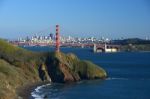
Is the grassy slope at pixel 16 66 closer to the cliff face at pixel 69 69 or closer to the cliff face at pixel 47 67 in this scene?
the cliff face at pixel 47 67

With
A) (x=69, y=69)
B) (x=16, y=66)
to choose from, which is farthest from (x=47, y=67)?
(x=16, y=66)

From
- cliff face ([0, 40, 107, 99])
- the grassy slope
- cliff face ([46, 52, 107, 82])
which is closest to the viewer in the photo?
the grassy slope

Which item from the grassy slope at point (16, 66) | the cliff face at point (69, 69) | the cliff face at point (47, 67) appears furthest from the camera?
the cliff face at point (69, 69)

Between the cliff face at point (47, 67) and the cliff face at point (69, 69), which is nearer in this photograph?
the cliff face at point (47, 67)

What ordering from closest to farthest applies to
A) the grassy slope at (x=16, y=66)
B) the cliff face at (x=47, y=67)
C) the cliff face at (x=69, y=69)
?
the grassy slope at (x=16, y=66) < the cliff face at (x=47, y=67) < the cliff face at (x=69, y=69)

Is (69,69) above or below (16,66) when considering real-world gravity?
below

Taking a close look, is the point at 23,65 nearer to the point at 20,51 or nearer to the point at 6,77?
the point at 20,51

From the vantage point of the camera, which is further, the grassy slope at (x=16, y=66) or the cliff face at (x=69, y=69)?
the cliff face at (x=69, y=69)

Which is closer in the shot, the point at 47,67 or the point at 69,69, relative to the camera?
the point at 69,69

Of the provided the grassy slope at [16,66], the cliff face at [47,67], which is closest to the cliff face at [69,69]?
the cliff face at [47,67]

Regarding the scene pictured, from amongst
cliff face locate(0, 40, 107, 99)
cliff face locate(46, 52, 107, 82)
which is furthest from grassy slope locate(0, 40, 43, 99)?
cliff face locate(46, 52, 107, 82)

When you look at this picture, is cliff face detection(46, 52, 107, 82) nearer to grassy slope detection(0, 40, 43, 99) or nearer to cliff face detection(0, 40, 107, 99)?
cliff face detection(0, 40, 107, 99)

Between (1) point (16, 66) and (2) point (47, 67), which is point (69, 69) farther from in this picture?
(1) point (16, 66)

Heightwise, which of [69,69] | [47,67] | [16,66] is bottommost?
Answer: [69,69]
